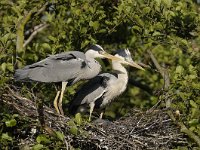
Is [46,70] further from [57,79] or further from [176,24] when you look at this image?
[176,24]

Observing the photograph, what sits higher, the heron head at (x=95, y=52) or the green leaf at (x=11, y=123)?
the heron head at (x=95, y=52)

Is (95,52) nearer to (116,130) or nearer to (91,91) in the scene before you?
(91,91)

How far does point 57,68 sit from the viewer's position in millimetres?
7289

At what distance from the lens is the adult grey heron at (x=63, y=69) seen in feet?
22.8

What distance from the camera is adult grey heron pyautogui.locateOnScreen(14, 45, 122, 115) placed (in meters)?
6.94

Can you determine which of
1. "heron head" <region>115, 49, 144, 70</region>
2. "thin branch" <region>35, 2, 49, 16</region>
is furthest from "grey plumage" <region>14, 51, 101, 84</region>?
"thin branch" <region>35, 2, 49, 16</region>

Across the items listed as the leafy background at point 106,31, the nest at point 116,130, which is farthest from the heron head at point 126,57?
the nest at point 116,130

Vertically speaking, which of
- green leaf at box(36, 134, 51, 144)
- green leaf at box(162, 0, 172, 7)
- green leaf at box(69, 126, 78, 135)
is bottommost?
green leaf at box(36, 134, 51, 144)

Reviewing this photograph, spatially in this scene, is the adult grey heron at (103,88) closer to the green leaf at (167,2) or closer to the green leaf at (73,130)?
the green leaf at (167,2)

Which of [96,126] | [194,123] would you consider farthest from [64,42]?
[194,123]

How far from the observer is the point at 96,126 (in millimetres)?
6305

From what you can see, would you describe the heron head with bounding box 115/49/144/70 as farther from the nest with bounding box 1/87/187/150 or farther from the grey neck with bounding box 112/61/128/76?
the nest with bounding box 1/87/187/150

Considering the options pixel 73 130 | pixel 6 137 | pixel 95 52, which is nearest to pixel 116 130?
pixel 73 130

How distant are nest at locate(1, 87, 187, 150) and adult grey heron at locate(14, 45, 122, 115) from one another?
0.59m
